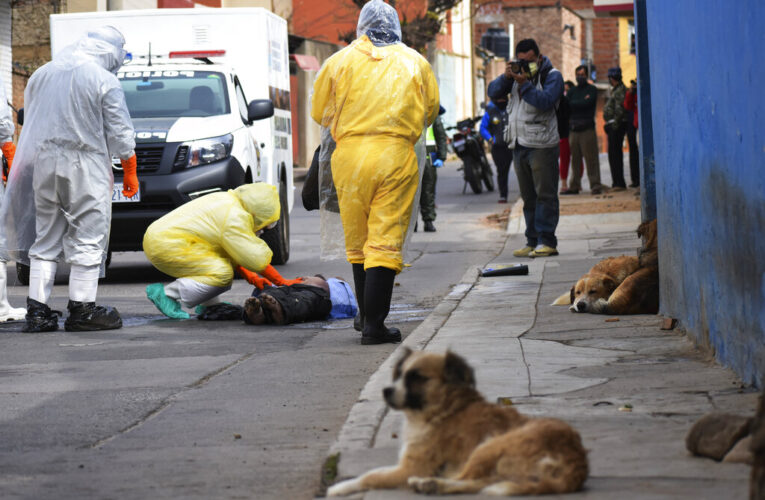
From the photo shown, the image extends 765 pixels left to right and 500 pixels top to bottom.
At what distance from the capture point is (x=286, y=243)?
1409 centimetres

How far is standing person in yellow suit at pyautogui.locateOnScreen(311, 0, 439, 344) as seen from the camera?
25.4ft

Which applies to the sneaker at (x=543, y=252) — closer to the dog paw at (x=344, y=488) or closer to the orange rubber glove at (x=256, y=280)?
the orange rubber glove at (x=256, y=280)

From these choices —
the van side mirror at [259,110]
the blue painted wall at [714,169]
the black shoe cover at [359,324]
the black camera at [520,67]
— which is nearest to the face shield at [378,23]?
the blue painted wall at [714,169]

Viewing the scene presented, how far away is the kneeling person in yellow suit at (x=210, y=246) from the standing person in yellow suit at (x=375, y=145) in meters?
1.84

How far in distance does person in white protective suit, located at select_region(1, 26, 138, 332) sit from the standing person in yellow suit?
1996mm

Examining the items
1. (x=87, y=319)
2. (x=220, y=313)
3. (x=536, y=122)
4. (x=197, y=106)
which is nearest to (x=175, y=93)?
(x=197, y=106)

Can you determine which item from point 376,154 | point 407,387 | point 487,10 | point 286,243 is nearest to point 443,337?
point 376,154

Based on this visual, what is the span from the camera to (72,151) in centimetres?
909

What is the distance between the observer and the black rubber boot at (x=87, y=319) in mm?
9172

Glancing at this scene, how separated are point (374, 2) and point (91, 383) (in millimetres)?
2908

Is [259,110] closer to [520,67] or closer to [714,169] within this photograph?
[520,67]

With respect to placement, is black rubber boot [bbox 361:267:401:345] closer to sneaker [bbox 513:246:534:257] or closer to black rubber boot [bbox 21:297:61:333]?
black rubber boot [bbox 21:297:61:333]

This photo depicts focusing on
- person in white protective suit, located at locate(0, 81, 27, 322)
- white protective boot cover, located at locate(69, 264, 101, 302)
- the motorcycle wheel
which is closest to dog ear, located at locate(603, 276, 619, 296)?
white protective boot cover, located at locate(69, 264, 101, 302)

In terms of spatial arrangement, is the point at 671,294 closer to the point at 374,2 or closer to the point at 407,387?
the point at 374,2
